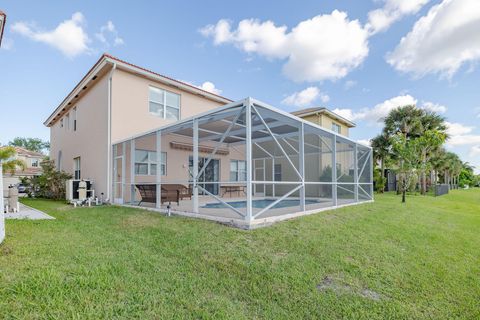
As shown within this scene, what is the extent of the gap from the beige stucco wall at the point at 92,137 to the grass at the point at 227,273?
18.5 feet

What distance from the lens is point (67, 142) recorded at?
643 inches

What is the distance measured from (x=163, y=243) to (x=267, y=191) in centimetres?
1346

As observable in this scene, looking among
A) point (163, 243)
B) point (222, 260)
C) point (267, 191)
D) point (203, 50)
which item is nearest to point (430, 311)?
point (222, 260)

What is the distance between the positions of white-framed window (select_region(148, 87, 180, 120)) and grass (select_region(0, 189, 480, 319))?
7.44 m

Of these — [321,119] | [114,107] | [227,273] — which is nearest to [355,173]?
[321,119]

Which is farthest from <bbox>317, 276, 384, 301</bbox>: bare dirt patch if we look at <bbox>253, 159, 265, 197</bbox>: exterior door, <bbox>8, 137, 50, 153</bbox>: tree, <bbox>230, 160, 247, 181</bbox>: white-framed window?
<bbox>8, 137, 50, 153</bbox>: tree

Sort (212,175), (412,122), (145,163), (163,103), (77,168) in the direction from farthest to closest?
(412,122) < (212,175) < (77,168) < (163,103) < (145,163)

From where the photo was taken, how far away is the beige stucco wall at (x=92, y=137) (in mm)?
11242

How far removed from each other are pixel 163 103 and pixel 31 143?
210ft

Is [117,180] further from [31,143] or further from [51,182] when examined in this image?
[31,143]

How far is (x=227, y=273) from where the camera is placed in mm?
3703

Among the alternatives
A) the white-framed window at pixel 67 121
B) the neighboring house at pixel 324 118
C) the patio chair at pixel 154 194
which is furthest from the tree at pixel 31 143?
the patio chair at pixel 154 194

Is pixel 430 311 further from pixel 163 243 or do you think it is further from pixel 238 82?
pixel 238 82

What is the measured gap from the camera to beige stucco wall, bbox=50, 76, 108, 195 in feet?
36.9
